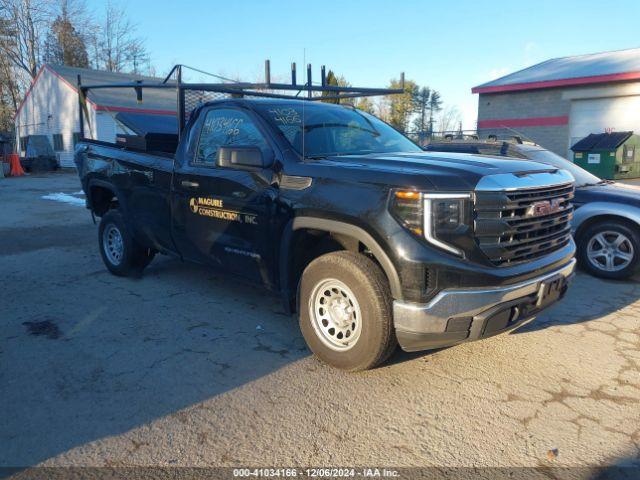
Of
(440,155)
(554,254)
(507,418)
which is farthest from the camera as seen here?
(440,155)

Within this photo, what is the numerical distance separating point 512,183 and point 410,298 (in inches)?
39.3

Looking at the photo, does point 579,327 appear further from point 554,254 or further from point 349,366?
point 349,366

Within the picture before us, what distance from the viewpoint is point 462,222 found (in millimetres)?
3096

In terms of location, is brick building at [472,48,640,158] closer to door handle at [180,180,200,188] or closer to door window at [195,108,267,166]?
door window at [195,108,267,166]

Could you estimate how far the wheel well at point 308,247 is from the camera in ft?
12.2

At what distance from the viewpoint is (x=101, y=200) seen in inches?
257

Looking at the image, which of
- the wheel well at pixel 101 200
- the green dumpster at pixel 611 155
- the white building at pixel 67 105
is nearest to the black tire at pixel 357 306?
the wheel well at pixel 101 200

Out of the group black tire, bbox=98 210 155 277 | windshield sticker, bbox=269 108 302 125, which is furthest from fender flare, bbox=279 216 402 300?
black tire, bbox=98 210 155 277

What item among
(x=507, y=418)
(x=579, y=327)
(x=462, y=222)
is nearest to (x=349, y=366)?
(x=507, y=418)

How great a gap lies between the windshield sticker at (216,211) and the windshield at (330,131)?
70 centimetres

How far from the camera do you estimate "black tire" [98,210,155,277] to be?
229 inches

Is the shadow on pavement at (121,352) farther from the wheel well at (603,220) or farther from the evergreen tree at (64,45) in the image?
the evergreen tree at (64,45)

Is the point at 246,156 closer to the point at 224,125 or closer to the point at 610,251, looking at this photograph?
the point at 224,125

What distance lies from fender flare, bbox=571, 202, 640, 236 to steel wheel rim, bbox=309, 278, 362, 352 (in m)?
4.03
